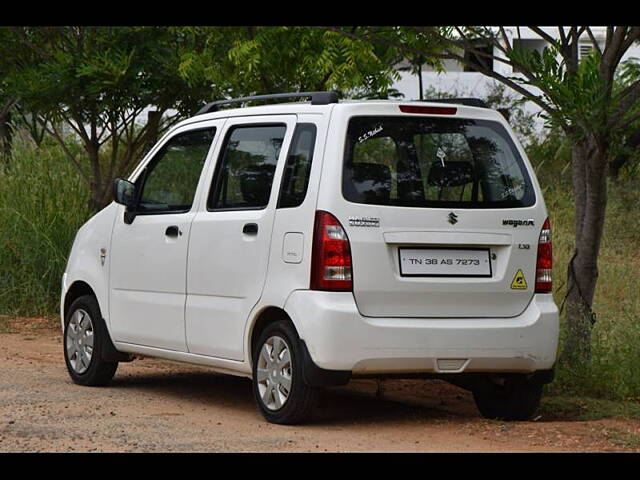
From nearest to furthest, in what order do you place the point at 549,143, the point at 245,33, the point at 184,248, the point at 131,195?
the point at 184,248
the point at 131,195
the point at 245,33
the point at 549,143

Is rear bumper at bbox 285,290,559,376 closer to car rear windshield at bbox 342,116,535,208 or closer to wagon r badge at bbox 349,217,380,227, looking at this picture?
wagon r badge at bbox 349,217,380,227

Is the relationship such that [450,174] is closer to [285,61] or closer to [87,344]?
[87,344]

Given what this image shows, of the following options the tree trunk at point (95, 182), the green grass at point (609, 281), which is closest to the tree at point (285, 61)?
the tree trunk at point (95, 182)

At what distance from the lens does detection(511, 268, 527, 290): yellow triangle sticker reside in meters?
8.56

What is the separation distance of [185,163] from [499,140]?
2354 mm

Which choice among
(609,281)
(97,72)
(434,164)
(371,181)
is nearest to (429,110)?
(434,164)

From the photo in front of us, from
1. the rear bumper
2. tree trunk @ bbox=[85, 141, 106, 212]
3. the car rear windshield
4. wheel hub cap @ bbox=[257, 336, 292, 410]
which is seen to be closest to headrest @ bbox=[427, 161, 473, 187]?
the car rear windshield

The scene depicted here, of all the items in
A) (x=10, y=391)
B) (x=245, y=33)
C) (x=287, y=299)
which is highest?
(x=245, y=33)

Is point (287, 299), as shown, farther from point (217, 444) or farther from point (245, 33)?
point (245, 33)

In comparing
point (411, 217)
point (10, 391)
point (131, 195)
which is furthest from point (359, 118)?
point (10, 391)

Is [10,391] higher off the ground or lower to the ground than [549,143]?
lower

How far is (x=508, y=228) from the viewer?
338 inches

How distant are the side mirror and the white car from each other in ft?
2.01

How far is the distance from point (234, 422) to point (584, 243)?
3381 mm
